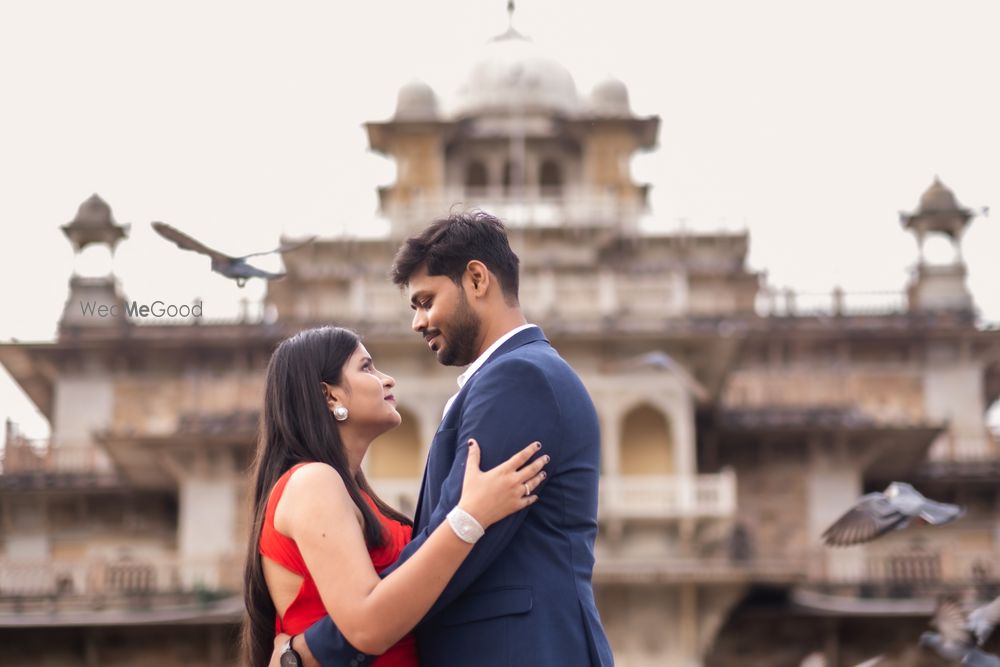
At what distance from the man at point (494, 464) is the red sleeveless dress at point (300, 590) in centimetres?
8

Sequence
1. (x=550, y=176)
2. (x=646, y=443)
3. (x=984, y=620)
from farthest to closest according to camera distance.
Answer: (x=550, y=176) → (x=646, y=443) → (x=984, y=620)

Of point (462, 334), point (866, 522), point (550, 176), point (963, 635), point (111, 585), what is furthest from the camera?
point (550, 176)

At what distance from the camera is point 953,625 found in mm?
18094

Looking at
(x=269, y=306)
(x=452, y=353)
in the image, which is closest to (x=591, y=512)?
(x=452, y=353)

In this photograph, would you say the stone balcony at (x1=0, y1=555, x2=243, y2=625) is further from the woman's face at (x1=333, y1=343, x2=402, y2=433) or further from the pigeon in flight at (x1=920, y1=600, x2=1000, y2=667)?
the woman's face at (x1=333, y1=343, x2=402, y2=433)

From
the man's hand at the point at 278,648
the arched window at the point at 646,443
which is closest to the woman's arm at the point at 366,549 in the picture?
the man's hand at the point at 278,648

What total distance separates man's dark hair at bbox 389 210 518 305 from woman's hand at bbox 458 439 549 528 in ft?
2.00

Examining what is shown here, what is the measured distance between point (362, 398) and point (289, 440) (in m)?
0.27

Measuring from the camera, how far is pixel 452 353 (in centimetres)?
504

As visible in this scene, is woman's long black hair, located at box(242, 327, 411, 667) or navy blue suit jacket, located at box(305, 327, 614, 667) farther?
woman's long black hair, located at box(242, 327, 411, 667)

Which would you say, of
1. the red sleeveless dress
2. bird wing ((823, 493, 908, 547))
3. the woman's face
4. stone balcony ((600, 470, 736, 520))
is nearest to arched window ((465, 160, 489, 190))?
stone balcony ((600, 470, 736, 520))

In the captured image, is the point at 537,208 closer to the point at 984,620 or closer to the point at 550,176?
the point at 550,176

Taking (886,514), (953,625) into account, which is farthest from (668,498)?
(886,514)

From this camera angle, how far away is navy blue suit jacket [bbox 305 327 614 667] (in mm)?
4629
